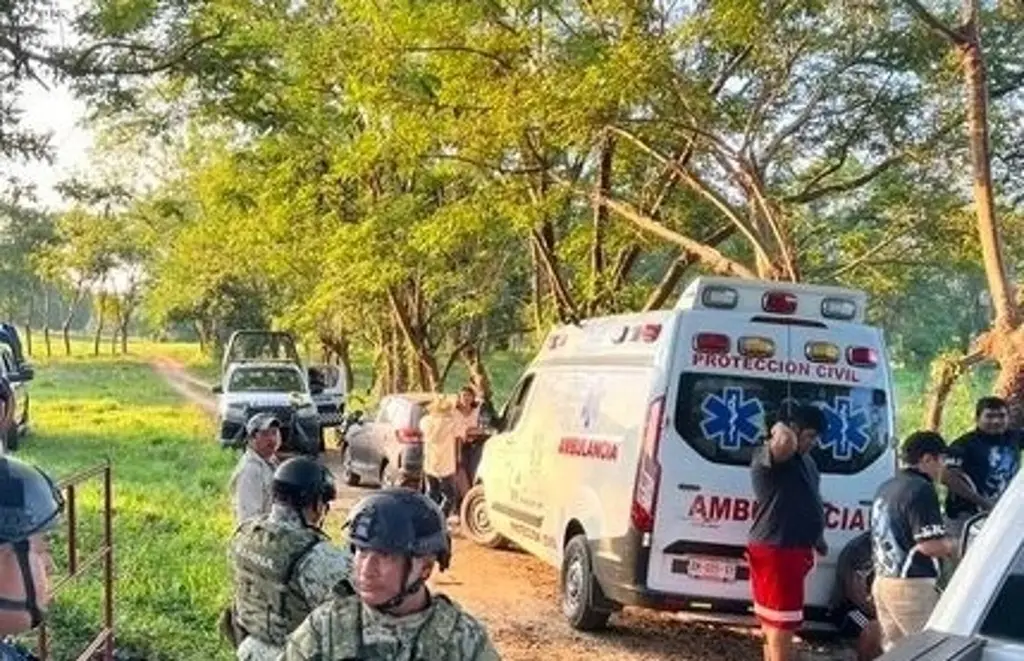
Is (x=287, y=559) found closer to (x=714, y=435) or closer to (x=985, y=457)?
(x=714, y=435)

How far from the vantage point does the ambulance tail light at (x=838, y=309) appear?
9148 mm

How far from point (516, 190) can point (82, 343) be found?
83844mm

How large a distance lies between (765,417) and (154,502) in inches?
372

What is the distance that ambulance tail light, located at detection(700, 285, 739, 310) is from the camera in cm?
892

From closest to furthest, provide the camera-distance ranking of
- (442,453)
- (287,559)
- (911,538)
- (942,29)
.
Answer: (287,559)
(911,538)
(942,29)
(442,453)

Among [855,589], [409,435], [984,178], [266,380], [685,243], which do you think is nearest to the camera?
[855,589]

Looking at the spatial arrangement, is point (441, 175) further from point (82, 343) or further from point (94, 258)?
point (82, 343)

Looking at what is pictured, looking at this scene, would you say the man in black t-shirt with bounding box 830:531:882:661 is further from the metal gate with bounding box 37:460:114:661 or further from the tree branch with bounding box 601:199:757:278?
the tree branch with bounding box 601:199:757:278

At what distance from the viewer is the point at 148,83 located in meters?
12.0

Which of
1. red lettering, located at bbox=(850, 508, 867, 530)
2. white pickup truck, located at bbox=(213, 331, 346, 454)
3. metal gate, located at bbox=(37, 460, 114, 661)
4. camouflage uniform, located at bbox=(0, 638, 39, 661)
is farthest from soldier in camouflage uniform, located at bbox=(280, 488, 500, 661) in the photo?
white pickup truck, located at bbox=(213, 331, 346, 454)

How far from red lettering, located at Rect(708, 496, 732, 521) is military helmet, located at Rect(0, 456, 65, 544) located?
259 inches

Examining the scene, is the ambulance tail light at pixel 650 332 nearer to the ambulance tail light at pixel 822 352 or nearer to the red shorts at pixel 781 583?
the ambulance tail light at pixel 822 352

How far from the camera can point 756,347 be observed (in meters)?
8.95

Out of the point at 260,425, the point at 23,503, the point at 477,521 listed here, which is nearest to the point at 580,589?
the point at 260,425
